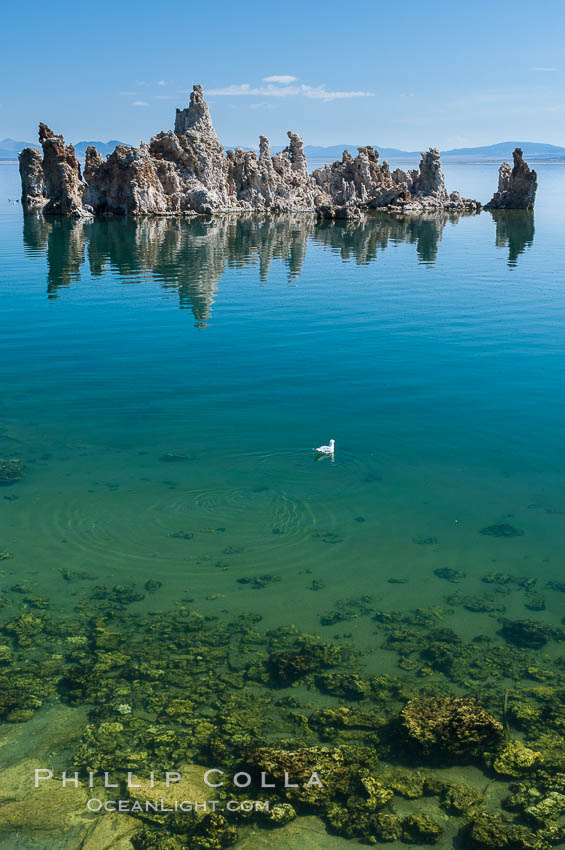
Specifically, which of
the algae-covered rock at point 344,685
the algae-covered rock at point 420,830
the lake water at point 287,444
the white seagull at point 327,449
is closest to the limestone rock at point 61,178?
the lake water at point 287,444

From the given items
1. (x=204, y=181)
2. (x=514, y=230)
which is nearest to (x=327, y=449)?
(x=514, y=230)

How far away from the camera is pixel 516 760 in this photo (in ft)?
31.7

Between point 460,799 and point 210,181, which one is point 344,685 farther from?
point 210,181

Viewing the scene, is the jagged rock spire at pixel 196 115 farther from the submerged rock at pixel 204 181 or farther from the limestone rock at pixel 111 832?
the limestone rock at pixel 111 832

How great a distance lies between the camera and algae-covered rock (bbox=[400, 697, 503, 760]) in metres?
9.77

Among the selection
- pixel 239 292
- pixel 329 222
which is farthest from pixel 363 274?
pixel 329 222

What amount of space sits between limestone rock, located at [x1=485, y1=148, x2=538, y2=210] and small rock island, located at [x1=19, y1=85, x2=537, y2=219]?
0.63 feet

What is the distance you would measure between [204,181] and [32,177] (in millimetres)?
36377

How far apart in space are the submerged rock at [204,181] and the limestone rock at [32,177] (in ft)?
0.62

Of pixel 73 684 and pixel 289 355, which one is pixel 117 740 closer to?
pixel 73 684

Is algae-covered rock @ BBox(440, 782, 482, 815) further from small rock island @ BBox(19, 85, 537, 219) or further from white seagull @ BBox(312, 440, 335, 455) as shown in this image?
small rock island @ BBox(19, 85, 537, 219)

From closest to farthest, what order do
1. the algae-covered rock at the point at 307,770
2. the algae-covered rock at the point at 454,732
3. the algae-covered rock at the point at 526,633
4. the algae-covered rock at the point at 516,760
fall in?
the algae-covered rock at the point at 307,770
the algae-covered rock at the point at 516,760
the algae-covered rock at the point at 454,732
the algae-covered rock at the point at 526,633

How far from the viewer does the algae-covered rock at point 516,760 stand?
955 cm

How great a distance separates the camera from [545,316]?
120 ft
